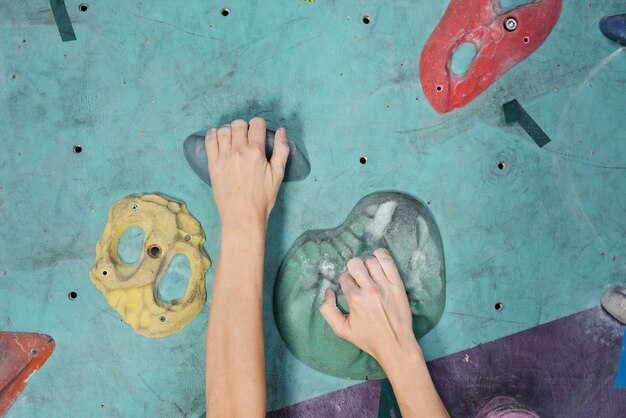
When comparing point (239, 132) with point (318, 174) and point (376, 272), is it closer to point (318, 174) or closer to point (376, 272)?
point (318, 174)

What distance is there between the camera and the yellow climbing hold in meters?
1.50

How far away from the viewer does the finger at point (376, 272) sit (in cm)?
142

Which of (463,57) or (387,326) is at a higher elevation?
(463,57)

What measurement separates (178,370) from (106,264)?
32 centimetres

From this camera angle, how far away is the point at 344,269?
1.54 m

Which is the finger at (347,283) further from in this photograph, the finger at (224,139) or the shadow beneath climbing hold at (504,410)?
the shadow beneath climbing hold at (504,410)

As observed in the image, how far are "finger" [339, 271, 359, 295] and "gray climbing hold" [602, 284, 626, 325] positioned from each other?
2.33ft

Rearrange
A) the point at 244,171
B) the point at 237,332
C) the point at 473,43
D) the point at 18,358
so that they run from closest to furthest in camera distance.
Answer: the point at 237,332, the point at 244,171, the point at 18,358, the point at 473,43

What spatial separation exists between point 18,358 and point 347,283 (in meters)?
0.84

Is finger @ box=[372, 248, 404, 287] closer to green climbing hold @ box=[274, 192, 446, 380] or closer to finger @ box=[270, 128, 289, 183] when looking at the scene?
green climbing hold @ box=[274, 192, 446, 380]

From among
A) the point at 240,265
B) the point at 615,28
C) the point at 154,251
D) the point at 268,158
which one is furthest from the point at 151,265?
the point at 615,28

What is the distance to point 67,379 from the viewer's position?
152 cm

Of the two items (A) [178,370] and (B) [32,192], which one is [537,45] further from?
(B) [32,192]

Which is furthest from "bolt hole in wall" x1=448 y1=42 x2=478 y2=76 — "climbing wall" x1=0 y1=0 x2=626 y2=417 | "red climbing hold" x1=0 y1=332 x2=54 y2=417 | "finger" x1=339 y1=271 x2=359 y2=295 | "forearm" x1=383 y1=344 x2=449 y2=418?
"red climbing hold" x1=0 y1=332 x2=54 y2=417
